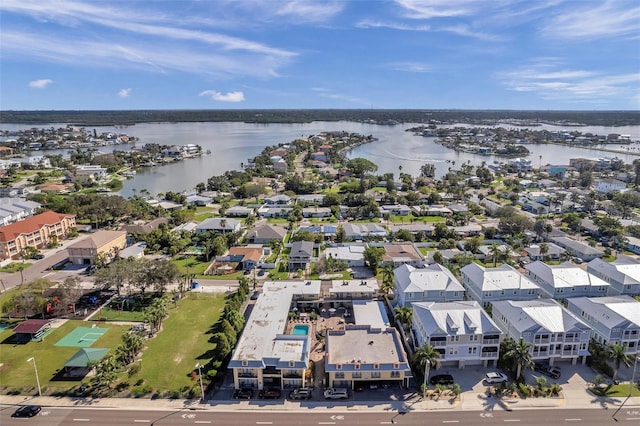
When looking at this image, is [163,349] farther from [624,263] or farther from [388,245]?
[624,263]

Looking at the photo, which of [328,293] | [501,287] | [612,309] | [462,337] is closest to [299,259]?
[328,293]

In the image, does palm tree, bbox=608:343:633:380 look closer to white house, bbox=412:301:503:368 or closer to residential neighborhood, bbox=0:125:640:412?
residential neighborhood, bbox=0:125:640:412

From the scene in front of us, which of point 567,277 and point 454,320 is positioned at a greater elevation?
point 567,277

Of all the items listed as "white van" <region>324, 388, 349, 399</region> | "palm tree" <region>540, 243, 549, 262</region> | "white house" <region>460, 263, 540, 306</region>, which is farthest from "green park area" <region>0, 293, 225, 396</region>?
"palm tree" <region>540, 243, 549, 262</region>

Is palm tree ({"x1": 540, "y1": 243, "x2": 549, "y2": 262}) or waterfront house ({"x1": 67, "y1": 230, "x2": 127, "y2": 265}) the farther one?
palm tree ({"x1": 540, "y1": 243, "x2": 549, "y2": 262})

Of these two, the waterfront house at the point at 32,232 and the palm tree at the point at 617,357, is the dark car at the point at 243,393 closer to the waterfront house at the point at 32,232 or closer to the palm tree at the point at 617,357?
the palm tree at the point at 617,357

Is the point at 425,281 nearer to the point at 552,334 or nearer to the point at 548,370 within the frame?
the point at 552,334

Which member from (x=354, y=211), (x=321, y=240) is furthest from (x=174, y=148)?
(x=321, y=240)
